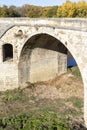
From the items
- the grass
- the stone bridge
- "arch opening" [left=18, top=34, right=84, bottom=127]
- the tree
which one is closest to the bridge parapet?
the stone bridge

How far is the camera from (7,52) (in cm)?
2062

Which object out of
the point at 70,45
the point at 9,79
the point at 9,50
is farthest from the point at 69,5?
the point at 70,45

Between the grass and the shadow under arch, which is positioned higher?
the shadow under arch

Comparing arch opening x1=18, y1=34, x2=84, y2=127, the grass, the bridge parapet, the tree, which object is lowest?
the grass

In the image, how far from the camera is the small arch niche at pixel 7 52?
19.3 meters

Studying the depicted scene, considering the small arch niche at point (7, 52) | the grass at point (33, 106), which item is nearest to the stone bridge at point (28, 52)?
the small arch niche at point (7, 52)

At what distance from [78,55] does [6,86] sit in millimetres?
7304

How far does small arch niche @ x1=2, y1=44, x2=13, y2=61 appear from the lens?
19.3m

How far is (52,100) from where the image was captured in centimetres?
1703

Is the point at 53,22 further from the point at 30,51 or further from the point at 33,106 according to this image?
the point at 33,106

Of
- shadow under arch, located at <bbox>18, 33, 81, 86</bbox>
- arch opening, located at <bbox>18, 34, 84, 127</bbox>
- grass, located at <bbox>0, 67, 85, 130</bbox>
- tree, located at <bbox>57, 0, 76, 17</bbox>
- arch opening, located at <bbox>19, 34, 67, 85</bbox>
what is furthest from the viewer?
tree, located at <bbox>57, 0, 76, 17</bbox>

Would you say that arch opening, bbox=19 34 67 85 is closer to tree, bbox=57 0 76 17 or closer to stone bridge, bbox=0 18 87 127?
stone bridge, bbox=0 18 87 127

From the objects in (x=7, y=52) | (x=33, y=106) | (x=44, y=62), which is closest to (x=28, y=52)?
(x=44, y=62)

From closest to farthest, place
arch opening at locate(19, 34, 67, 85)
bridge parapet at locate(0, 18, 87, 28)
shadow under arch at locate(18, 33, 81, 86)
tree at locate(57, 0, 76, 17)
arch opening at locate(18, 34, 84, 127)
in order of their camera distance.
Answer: bridge parapet at locate(0, 18, 87, 28) < arch opening at locate(18, 34, 84, 127) < shadow under arch at locate(18, 33, 81, 86) < arch opening at locate(19, 34, 67, 85) < tree at locate(57, 0, 76, 17)
